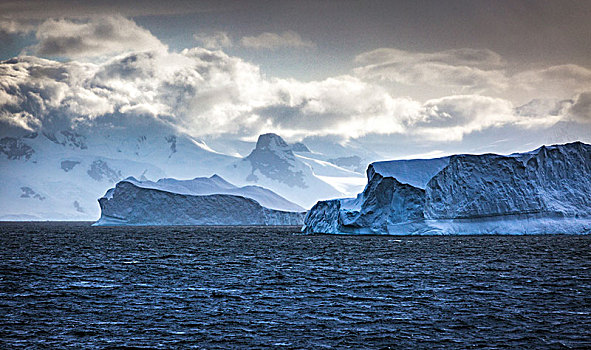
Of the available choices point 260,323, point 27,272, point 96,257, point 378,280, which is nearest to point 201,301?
point 260,323

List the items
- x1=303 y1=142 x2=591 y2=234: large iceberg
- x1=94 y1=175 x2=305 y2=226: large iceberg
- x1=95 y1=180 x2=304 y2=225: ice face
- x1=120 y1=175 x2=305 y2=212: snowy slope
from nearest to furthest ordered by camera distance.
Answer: x1=303 y1=142 x2=591 y2=234: large iceberg → x1=95 y1=180 x2=304 y2=225: ice face → x1=94 y1=175 x2=305 y2=226: large iceberg → x1=120 y1=175 x2=305 y2=212: snowy slope

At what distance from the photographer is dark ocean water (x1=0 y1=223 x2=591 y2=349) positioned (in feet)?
45.4

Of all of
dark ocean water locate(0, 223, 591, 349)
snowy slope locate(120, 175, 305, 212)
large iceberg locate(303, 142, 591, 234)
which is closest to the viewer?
dark ocean water locate(0, 223, 591, 349)

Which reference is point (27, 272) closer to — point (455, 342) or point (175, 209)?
point (455, 342)

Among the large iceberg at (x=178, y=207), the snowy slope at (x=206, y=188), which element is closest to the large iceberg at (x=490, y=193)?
the large iceberg at (x=178, y=207)

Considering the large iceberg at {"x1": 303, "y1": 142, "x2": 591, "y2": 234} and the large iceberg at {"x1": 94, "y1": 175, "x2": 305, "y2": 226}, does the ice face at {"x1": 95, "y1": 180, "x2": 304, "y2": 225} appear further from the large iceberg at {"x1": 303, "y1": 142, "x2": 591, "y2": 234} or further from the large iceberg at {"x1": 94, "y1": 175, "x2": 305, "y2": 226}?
the large iceberg at {"x1": 303, "y1": 142, "x2": 591, "y2": 234}

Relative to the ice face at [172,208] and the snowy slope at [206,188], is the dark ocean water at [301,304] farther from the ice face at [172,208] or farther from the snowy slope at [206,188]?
the snowy slope at [206,188]

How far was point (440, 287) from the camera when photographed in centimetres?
2192

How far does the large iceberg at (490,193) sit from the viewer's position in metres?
49.6

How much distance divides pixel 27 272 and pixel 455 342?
71.7ft

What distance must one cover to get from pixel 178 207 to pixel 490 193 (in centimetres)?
7023

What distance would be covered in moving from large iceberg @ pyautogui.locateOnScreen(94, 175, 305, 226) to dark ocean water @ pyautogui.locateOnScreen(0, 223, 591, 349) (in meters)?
72.1

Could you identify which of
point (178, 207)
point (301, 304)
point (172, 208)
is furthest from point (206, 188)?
point (301, 304)

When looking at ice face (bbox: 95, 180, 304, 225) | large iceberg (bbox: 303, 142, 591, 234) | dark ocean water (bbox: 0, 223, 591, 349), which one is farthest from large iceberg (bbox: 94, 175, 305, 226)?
dark ocean water (bbox: 0, 223, 591, 349)
